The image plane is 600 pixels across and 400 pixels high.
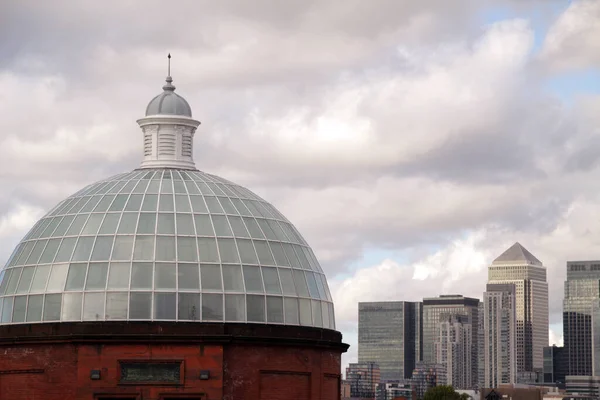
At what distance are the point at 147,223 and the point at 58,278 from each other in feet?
14.1

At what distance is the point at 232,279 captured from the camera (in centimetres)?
6156

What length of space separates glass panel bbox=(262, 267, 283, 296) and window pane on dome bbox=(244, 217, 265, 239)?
1758 mm

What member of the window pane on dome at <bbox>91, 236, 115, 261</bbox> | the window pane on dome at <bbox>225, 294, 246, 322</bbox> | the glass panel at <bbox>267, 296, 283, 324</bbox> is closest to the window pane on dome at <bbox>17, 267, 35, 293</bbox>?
the window pane on dome at <bbox>91, 236, 115, 261</bbox>

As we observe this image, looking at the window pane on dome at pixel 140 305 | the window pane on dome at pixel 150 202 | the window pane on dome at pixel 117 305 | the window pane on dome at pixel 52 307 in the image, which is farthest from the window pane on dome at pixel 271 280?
the window pane on dome at pixel 52 307

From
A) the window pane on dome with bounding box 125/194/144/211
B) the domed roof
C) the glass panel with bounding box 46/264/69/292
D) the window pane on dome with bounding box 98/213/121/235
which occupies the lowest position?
the glass panel with bounding box 46/264/69/292

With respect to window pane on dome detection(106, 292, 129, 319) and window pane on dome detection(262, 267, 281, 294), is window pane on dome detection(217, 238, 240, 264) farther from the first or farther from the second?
window pane on dome detection(106, 292, 129, 319)

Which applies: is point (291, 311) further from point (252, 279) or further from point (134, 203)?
point (134, 203)

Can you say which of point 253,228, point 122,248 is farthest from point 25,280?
point 253,228

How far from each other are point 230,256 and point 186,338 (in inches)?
176

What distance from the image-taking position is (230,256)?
62219 mm

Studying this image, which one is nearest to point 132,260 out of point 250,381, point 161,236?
point 161,236

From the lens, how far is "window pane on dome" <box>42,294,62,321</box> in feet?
200

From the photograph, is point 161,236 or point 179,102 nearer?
point 161,236

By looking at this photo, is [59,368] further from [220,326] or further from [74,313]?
[220,326]
